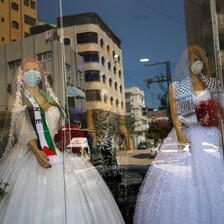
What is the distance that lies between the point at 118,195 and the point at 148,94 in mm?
1061

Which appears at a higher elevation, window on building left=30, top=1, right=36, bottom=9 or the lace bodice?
window on building left=30, top=1, right=36, bottom=9

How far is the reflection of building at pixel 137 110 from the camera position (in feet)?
7.87

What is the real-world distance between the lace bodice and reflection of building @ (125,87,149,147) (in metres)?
0.69

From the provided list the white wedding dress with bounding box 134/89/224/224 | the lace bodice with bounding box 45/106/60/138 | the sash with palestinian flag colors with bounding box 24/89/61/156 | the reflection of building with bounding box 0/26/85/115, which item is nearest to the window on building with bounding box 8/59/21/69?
the reflection of building with bounding box 0/26/85/115

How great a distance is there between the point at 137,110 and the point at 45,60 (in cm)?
96

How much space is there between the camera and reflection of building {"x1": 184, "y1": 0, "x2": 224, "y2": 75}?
2.29m

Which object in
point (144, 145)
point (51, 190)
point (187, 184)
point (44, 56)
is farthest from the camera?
point (144, 145)

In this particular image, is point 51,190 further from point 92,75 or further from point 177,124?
point 177,124

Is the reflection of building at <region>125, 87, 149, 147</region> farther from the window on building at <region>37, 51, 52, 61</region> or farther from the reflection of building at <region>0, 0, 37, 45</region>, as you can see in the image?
the reflection of building at <region>0, 0, 37, 45</region>

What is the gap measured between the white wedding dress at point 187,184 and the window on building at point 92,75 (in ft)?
2.73

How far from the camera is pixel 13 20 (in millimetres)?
2229

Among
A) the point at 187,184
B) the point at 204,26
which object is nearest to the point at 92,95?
the point at 187,184

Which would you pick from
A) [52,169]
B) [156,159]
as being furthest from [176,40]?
[52,169]

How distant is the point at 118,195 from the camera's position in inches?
100
